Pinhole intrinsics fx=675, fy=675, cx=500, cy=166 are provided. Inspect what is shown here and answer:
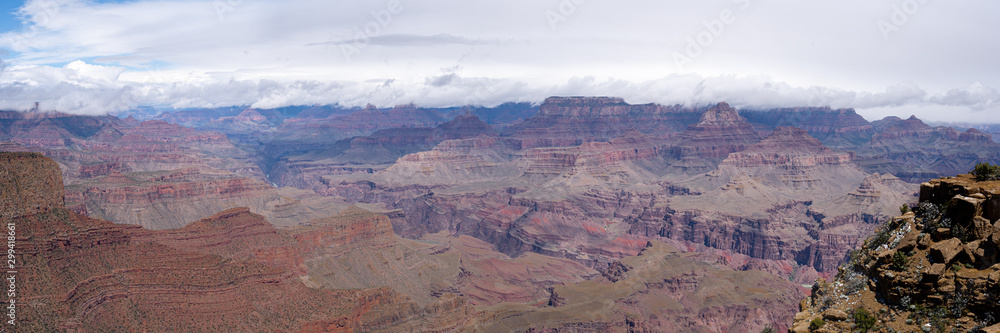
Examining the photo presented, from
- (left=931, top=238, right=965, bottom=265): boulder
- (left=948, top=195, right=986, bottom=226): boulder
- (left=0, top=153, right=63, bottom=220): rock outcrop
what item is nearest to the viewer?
(left=931, top=238, right=965, bottom=265): boulder

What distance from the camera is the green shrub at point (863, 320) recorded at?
2204 centimetres

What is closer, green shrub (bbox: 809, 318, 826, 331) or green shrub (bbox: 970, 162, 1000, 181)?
green shrub (bbox: 809, 318, 826, 331)

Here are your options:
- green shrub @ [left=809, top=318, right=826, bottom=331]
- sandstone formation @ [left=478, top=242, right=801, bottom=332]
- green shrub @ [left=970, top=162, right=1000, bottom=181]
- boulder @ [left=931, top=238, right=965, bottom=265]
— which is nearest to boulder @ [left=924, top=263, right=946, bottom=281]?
boulder @ [left=931, top=238, right=965, bottom=265]

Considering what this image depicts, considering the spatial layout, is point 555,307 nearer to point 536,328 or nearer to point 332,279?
point 536,328

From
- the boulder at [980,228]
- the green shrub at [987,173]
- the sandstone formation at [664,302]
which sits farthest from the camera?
the sandstone formation at [664,302]

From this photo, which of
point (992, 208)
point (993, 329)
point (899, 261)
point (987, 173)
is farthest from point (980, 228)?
point (987, 173)

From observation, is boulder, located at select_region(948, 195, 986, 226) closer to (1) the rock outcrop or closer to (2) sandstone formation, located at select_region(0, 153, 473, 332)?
(2) sandstone formation, located at select_region(0, 153, 473, 332)

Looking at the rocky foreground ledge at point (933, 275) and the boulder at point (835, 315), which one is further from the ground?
the rocky foreground ledge at point (933, 275)

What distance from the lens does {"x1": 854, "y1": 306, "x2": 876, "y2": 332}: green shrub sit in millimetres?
22038

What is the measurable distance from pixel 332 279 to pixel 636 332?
54.5m

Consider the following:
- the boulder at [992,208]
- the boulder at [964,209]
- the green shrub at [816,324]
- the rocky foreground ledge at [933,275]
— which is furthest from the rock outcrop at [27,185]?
the boulder at [992,208]

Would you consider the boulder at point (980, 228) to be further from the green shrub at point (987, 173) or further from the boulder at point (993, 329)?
the green shrub at point (987, 173)

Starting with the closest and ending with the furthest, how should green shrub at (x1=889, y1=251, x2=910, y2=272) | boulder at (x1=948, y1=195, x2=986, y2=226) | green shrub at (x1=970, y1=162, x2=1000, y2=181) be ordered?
boulder at (x1=948, y1=195, x2=986, y2=226) < green shrub at (x1=889, y1=251, x2=910, y2=272) < green shrub at (x1=970, y1=162, x2=1000, y2=181)

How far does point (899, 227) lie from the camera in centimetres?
2552
